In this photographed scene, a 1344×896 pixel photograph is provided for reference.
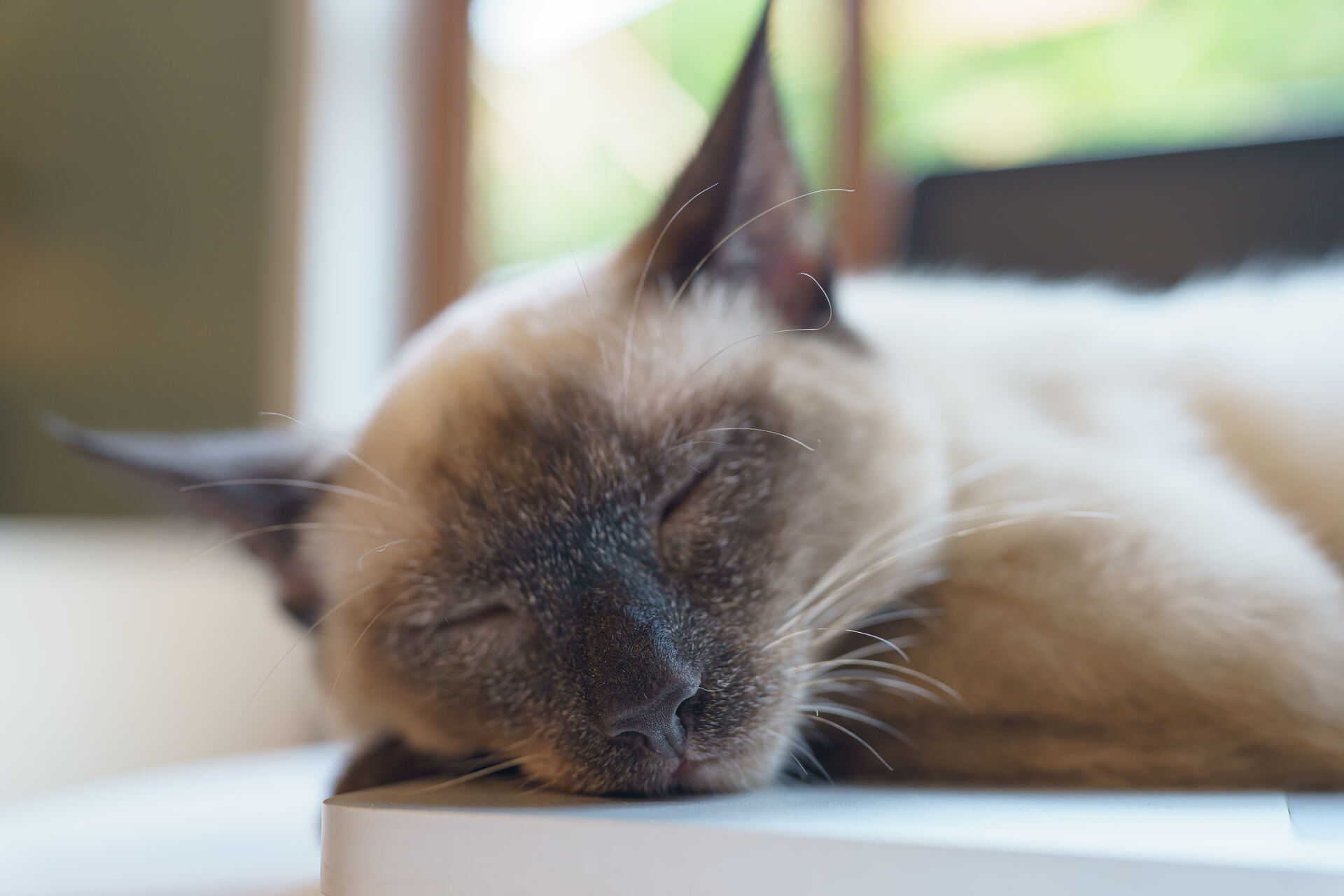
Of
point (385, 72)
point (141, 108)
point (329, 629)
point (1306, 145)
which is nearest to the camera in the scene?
point (329, 629)

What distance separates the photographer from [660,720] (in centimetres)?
75

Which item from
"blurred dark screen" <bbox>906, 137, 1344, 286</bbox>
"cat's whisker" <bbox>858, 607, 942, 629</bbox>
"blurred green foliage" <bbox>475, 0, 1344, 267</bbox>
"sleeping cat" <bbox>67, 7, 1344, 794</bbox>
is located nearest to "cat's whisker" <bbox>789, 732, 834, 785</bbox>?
"sleeping cat" <bbox>67, 7, 1344, 794</bbox>

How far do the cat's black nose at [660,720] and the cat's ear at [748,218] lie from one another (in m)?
0.45

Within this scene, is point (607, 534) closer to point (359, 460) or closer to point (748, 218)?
point (359, 460)

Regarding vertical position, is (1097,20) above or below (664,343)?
above

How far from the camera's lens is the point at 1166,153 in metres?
2.12

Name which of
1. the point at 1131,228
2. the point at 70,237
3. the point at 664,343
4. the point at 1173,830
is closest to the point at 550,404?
the point at 664,343

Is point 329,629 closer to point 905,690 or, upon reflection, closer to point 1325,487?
point 905,690

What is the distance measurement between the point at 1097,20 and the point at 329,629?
9.44 ft

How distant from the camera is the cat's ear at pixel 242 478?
1044mm

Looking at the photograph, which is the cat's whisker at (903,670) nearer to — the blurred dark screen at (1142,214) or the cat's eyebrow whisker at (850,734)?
the cat's eyebrow whisker at (850,734)

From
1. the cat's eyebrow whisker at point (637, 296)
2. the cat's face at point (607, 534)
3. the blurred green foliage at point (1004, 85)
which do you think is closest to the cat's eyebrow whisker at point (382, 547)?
the cat's face at point (607, 534)

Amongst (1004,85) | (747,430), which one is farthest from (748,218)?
(1004,85)

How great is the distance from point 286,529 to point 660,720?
2.05 ft
